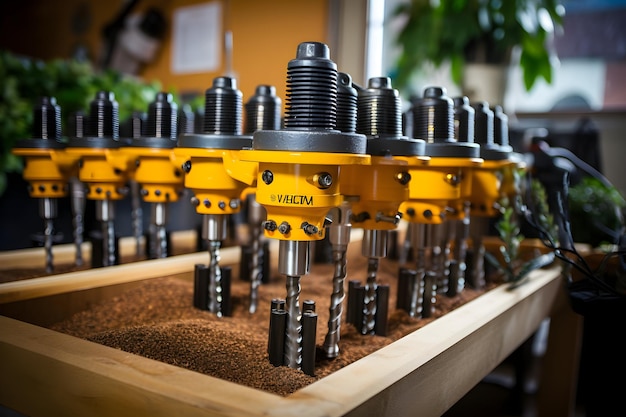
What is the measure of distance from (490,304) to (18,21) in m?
5.09

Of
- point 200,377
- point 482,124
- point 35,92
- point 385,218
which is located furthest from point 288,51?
point 200,377

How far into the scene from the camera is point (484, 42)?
85.4 inches

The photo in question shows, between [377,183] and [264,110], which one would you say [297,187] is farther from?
[264,110]

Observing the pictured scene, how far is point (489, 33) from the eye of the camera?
217 centimetres

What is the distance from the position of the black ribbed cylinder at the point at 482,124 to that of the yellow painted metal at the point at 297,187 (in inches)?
22.6

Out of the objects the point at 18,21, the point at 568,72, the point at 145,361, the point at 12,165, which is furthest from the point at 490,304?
the point at 18,21

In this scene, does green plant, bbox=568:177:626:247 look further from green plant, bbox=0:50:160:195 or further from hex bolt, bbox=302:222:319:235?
green plant, bbox=0:50:160:195

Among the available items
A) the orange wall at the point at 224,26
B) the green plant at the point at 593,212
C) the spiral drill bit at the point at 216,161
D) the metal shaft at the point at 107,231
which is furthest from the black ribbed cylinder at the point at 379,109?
the orange wall at the point at 224,26

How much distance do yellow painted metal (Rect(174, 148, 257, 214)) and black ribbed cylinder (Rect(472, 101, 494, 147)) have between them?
505mm

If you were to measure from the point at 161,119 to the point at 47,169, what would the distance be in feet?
0.82

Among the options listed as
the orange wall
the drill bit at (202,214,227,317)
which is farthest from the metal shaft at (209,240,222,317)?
the orange wall

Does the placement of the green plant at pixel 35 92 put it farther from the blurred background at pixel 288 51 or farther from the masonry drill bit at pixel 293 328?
the masonry drill bit at pixel 293 328

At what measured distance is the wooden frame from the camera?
1.61 feet

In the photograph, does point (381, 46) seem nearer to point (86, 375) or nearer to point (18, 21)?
point (86, 375)
